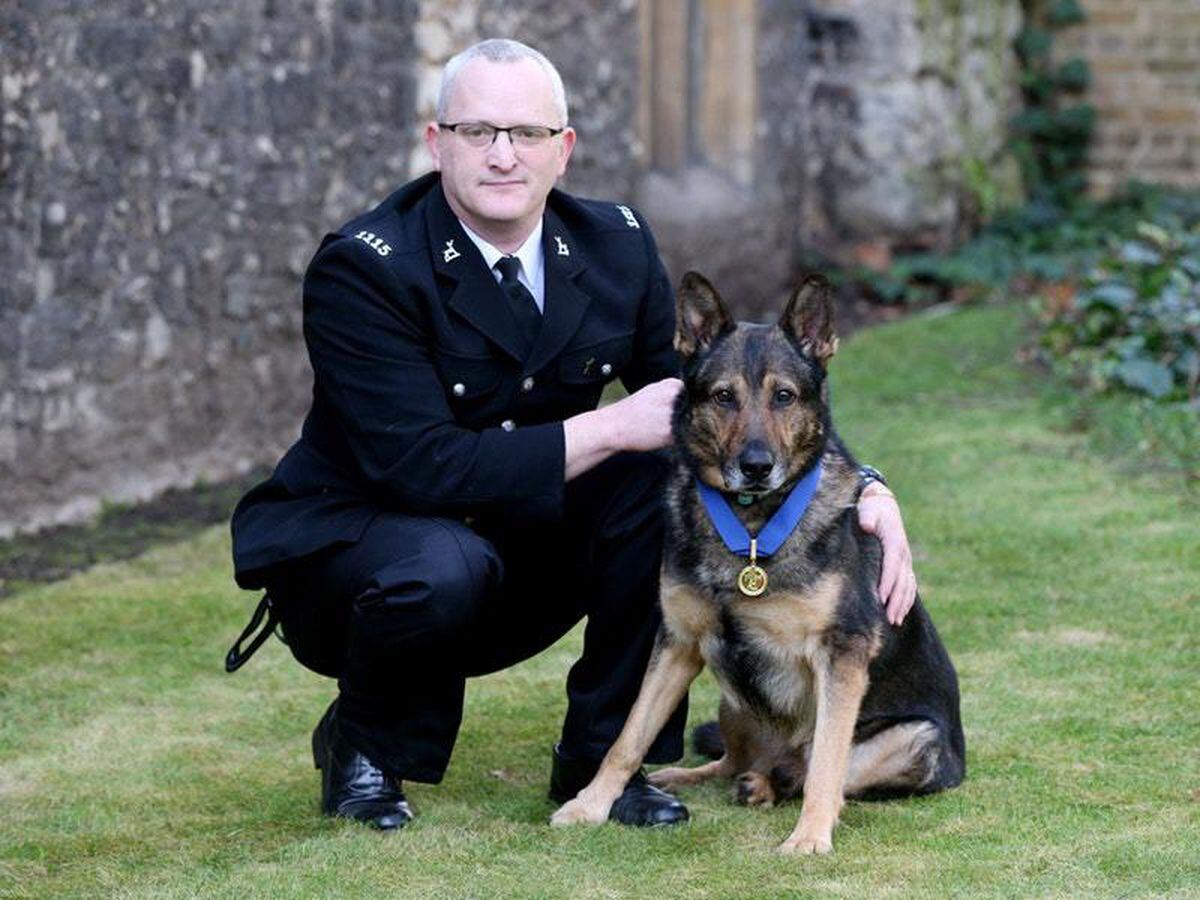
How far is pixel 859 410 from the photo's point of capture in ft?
32.0

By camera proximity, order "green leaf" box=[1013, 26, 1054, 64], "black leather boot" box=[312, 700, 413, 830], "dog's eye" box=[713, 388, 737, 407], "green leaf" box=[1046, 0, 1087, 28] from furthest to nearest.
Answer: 1. "green leaf" box=[1046, 0, 1087, 28]
2. "green leaf" box=[1013, 26, 1054, 64]
3. "black leather boot" box=[312, 700, 413, 830]
4. "dog's eye" box=[713, 388, 737, 407]

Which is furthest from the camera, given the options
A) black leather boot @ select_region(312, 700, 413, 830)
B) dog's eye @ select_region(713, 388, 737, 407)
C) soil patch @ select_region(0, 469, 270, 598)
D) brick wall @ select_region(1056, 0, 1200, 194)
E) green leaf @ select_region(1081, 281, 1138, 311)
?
brick wall @ select_region(1056, 0, 1200, 194)

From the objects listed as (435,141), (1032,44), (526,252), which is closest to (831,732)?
(526,252)

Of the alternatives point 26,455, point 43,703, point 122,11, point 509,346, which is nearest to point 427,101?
point 122,11

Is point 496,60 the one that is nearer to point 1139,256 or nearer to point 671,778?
point 671,778

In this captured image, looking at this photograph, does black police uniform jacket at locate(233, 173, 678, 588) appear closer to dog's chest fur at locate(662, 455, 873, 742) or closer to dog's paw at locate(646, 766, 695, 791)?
dog's chest fur at locate(662, 455, 873, 742)

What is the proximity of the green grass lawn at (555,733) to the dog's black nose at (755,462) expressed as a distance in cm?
78

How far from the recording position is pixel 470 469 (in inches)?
175

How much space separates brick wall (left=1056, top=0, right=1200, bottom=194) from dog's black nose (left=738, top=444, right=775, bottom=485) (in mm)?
12121

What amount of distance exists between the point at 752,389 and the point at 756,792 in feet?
3.18

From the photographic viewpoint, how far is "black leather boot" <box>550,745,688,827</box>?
4.54 m

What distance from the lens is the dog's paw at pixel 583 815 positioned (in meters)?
4.54

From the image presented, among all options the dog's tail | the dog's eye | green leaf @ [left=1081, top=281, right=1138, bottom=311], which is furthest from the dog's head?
green leaf @ [left=1081, top=281, right=1138, bottom=311]

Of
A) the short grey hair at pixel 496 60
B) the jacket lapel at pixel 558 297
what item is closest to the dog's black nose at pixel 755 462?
the jacket lapel at pixel 558 297
